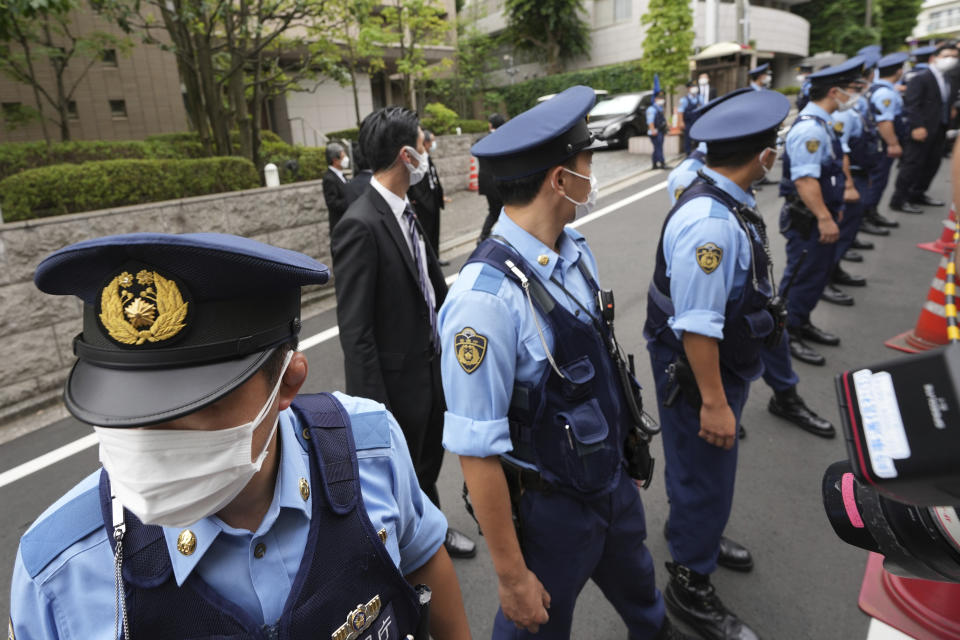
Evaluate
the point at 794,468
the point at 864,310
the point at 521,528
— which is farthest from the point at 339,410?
the point at 864,310

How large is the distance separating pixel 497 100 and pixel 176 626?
30.1 meters

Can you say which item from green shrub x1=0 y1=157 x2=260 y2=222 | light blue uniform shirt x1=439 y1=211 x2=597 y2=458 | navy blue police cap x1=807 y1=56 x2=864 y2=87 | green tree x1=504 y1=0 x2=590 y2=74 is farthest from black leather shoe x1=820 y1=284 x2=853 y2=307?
green tree x1=504 y1=0 x2=590 y2=74

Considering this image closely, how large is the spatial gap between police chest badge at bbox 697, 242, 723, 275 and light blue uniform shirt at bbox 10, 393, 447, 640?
61.2 inches

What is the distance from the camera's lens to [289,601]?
3.45ft

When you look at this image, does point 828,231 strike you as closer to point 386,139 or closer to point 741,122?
point 741,122

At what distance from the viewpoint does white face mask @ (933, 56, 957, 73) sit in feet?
29.1

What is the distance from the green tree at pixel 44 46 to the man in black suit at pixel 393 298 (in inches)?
181

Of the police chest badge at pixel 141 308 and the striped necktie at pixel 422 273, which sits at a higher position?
the police chest badge at pixel 141 308

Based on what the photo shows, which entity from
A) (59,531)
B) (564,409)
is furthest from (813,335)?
(59,531)

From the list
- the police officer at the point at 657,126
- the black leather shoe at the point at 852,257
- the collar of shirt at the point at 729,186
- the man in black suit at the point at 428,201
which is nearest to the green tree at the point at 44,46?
the man in black suit at the point at 428,201

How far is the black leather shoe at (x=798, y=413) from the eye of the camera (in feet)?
12.7

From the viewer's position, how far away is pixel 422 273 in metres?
2.93

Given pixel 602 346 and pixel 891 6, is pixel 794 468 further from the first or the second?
pixel 891 6

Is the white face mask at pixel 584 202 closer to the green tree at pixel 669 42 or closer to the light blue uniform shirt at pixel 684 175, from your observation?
the light blue uniform shirt at pixel 684 175
